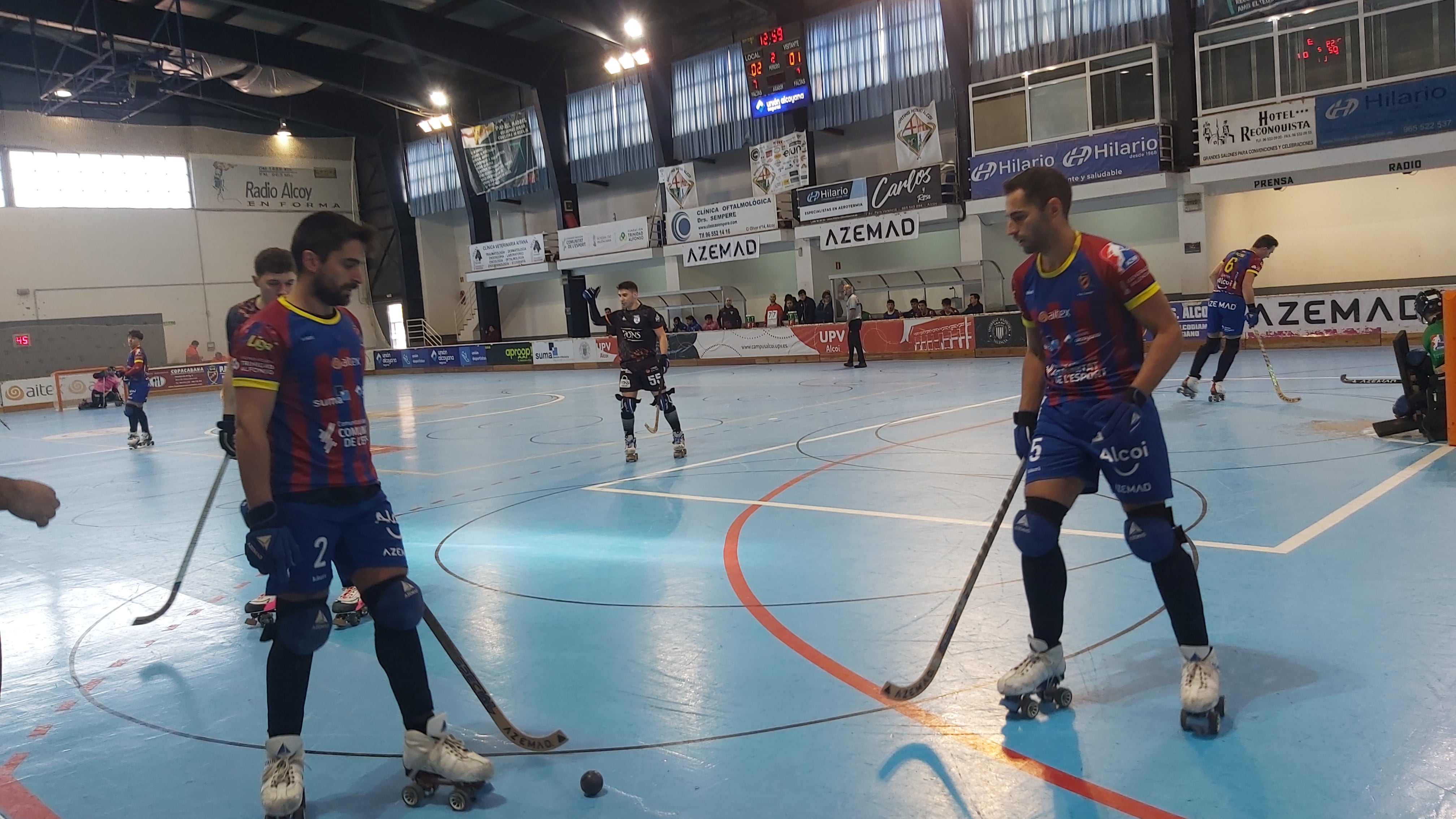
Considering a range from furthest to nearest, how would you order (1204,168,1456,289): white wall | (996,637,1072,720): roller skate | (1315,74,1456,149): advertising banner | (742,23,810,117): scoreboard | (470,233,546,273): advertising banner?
(470,233,546,273): advertising banner → (742,23,810,117): scoreboard → (1204,168,1456,289): white wall → (1315,74,1456,149): advertising banner → (996,637,1072,720): roller skate

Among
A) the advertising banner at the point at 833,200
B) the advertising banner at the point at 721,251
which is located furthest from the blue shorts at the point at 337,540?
the advertising banner at the point at 721,251

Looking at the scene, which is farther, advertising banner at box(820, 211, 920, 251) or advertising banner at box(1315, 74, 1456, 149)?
advertising banner at box(820, 211, 920, 251)

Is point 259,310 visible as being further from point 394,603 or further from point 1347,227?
point 1347,227

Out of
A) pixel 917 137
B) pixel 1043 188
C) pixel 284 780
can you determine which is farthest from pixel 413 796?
pixel 917 137

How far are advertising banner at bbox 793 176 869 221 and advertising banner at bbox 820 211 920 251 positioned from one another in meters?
0.30

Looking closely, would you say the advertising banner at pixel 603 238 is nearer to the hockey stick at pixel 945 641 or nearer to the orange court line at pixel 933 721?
the orange court line at pixel 933 721

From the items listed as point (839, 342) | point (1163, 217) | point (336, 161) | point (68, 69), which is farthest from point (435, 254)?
point (1163, 217)

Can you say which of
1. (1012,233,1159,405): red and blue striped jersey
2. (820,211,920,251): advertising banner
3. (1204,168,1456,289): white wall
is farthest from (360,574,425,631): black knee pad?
(820,211,920,251): advertising banner

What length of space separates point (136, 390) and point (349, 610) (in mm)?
12715

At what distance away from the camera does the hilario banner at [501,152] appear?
36156 millimetres

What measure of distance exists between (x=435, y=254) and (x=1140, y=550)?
137 ft

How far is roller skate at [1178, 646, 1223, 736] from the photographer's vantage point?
3131 millimetres

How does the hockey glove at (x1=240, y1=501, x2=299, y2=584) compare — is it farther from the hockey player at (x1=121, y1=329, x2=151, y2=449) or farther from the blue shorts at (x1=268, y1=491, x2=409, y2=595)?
the hockey player at (x1=121, y1=329, x2=151, y2=449)

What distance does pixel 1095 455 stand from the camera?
133 inches
